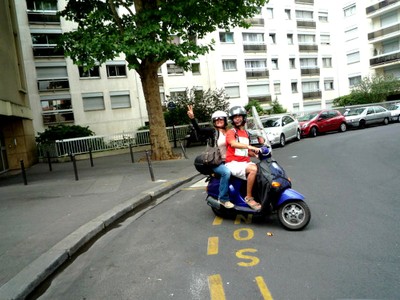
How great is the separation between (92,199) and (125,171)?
460 cm

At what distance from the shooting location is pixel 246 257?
390 centimetres

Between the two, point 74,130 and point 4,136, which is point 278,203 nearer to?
point 4,136

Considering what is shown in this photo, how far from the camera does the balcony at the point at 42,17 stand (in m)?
27.7

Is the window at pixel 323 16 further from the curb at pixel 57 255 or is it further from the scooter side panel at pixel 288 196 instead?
the scooter side panel at pixel 288 196

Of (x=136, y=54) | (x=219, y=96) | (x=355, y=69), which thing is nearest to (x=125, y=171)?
(x=136, y=54)

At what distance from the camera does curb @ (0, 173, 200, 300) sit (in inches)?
135

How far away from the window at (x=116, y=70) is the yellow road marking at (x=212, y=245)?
93.7ft

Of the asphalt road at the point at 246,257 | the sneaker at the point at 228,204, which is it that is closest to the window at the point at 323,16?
the asphalt road at the point at 246,257

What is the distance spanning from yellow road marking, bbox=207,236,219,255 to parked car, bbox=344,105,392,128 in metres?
21.6

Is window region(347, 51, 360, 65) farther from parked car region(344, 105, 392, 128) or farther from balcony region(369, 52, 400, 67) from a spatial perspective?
parked car region(344, 105, 392, 128)

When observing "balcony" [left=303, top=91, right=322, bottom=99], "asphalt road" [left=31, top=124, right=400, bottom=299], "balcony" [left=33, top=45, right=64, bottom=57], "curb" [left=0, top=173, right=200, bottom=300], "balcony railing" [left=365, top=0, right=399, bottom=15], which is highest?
"balcony railing" [left=365, top=0, right=399, bottom=15]

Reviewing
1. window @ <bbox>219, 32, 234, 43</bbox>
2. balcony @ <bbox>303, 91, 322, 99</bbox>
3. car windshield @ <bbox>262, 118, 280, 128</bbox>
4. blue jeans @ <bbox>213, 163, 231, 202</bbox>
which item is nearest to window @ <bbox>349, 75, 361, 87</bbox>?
balcony @ <bbox>303, 91, 322, 99</bbox>

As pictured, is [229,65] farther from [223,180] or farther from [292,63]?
[223,180]

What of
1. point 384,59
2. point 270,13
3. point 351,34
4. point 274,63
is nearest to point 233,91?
point 274,63
